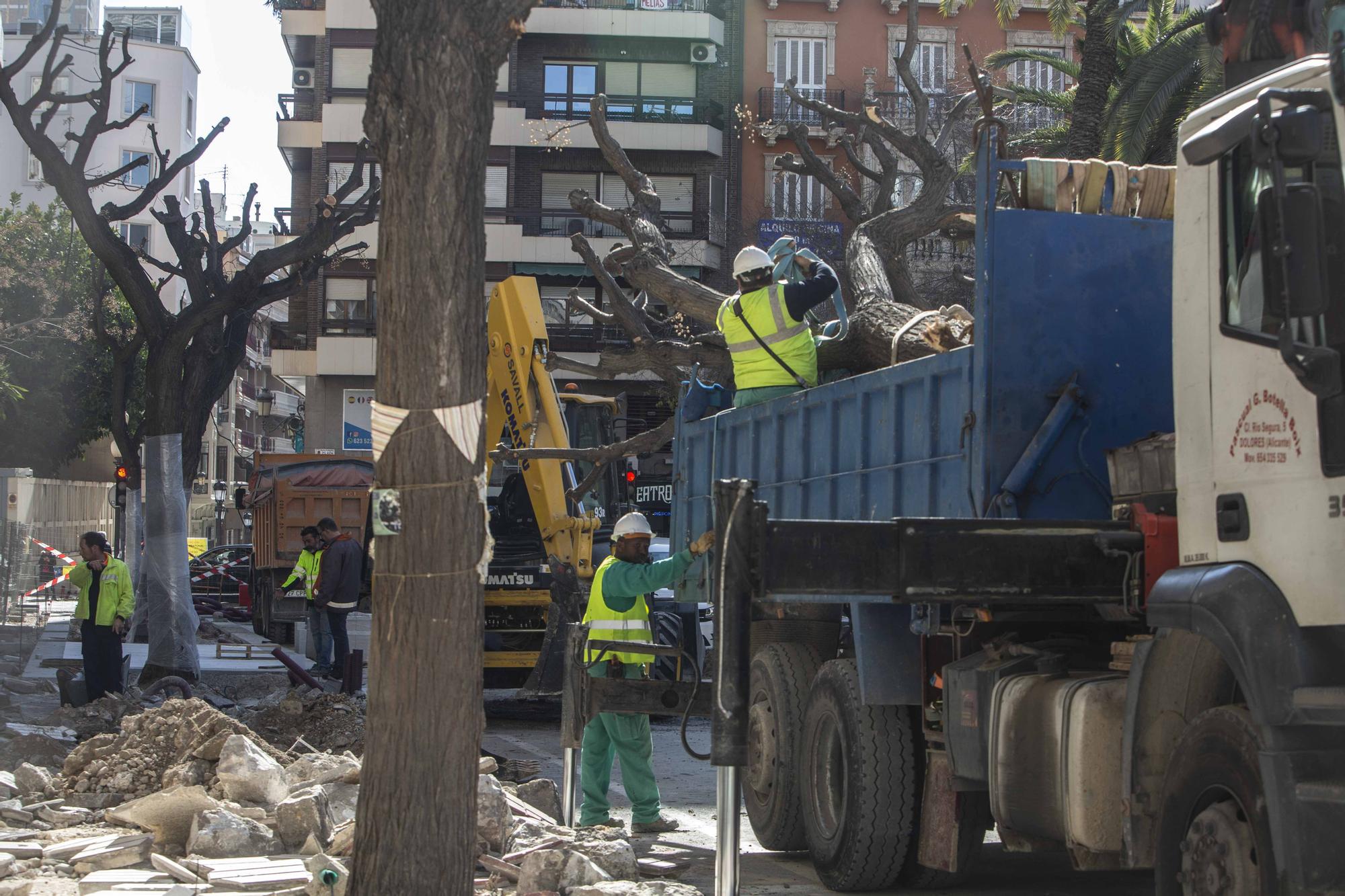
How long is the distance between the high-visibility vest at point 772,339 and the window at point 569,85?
30921mm

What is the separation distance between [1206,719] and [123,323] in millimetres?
27692

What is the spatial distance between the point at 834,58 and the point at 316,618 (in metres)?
25.7

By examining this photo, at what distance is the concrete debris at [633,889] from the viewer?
584 centimetres

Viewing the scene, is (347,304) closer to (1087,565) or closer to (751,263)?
(751,263)

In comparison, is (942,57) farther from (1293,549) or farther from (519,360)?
(1293,549)

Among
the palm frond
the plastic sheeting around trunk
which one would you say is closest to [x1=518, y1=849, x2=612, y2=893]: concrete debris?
the plastic sheeting around trunk

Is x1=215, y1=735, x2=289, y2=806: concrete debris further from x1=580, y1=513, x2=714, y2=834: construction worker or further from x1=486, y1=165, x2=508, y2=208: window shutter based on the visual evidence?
x1=486, y1=165, x2=508, y2=208: window shutter

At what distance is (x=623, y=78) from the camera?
128ft

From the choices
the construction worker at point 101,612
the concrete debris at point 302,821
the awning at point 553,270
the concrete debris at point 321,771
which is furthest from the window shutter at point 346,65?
the concrete debris at point 302,821

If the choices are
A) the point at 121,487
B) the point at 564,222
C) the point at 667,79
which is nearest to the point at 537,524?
the point at 121,487

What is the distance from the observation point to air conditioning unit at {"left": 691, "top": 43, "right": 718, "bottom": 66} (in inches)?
1516

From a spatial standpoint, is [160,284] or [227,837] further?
[160,284]

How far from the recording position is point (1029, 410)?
239 inches

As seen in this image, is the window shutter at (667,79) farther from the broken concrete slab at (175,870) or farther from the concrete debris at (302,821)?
the broken concrete slab at (175,870)
